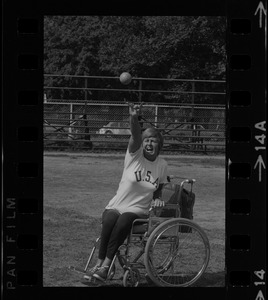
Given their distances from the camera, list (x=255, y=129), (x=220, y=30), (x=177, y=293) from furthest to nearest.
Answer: (x=220, y=30)
(x=177, y=293)
(x=255, y=129)

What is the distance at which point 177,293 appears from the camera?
265 cm

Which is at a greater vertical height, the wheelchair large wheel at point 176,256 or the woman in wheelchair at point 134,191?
the woman in wheelchair at point 134,191

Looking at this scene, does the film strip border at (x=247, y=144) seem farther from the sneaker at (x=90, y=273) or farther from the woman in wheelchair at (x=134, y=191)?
the sneaker at (x=90, y=273)

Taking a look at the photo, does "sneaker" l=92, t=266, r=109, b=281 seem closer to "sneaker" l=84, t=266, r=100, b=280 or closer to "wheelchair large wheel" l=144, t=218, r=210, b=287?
"sneaker" l=84, t=266, r=100, b=280

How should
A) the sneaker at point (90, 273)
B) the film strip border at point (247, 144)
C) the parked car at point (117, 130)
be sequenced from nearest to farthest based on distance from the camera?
the film strip border at point (247, 144)
the sneaker at point (90, 273)
the parked car at point (117, 130)

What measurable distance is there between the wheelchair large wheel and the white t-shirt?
217 millimetres

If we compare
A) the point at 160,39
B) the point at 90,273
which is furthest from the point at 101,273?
the point at 160,39

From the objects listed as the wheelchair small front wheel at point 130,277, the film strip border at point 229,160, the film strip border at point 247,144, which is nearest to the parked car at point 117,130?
the wheelchair small front wheel at point 130,277

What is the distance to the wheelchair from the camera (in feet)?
15.9

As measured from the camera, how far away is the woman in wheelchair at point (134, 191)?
15.6 feet

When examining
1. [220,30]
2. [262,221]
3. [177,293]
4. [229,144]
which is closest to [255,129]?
[229,144]

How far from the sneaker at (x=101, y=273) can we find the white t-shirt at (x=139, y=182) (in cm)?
40
